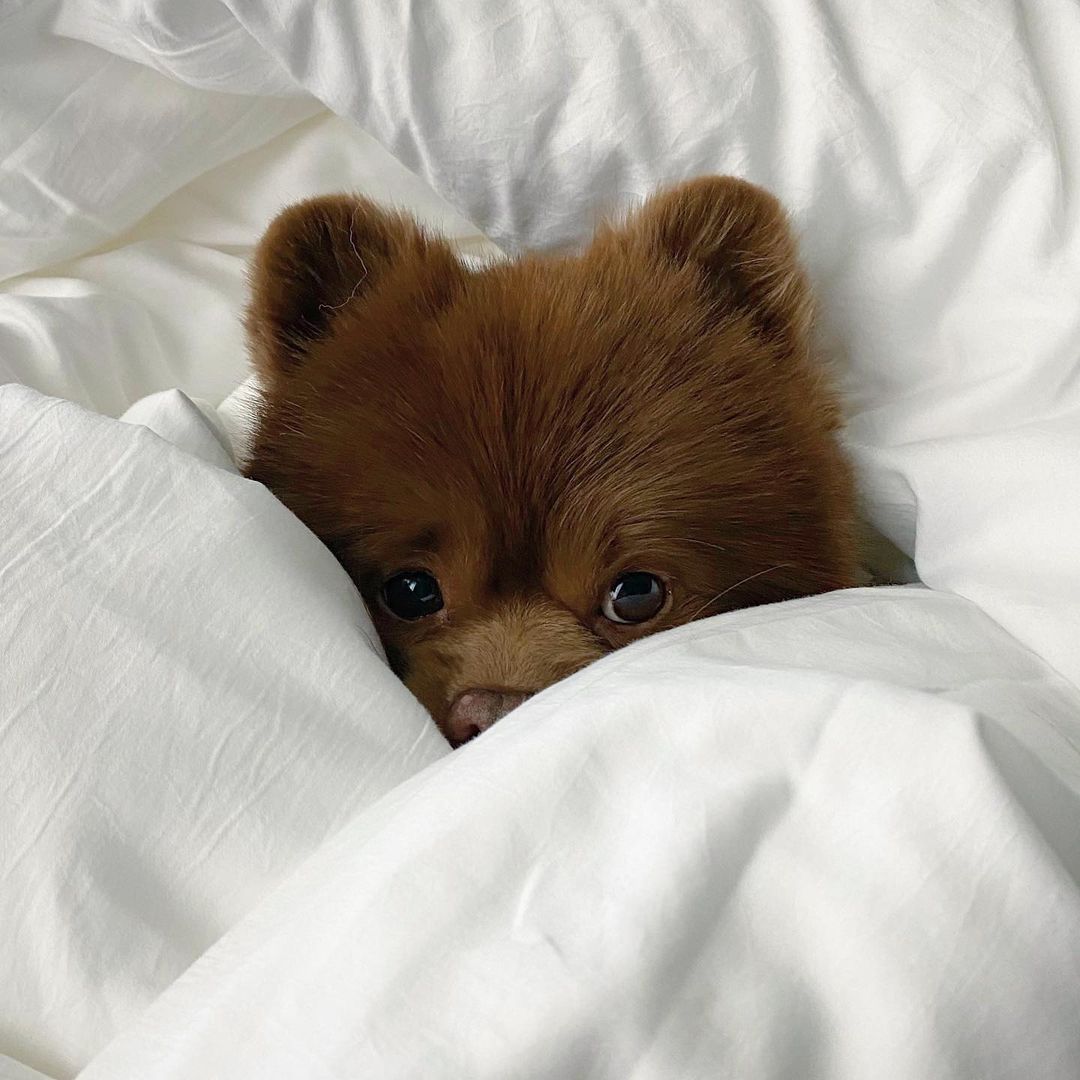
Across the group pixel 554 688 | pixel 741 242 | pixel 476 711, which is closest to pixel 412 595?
pixel 476 711

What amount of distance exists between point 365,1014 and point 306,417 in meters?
0.73

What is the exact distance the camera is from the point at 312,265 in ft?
4.37

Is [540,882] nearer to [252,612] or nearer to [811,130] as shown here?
[252,612]

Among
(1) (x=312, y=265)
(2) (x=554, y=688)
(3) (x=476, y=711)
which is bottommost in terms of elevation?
(3) (x=476, y=711)

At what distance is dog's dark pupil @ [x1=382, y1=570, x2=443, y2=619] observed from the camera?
1.22 m

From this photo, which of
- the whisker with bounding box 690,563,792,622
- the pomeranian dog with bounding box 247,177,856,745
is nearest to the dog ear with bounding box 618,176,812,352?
the pomeranian dog with bounding box 247,177,856,745

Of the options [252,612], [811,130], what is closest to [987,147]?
[811,130]

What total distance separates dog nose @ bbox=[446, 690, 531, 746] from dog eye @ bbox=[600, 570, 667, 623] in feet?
0.50

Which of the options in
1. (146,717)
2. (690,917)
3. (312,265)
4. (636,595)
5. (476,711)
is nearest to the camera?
(690,917)

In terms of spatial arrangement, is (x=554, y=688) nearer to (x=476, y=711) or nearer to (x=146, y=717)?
(x=476, y=711)

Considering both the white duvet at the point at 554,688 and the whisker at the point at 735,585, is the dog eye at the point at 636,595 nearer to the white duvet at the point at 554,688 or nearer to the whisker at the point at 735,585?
the whisker at the point at 735,585

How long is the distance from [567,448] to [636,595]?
17 centimetres

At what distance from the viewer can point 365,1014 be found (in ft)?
2.15

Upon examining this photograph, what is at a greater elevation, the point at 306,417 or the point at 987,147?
the point at 987,147
